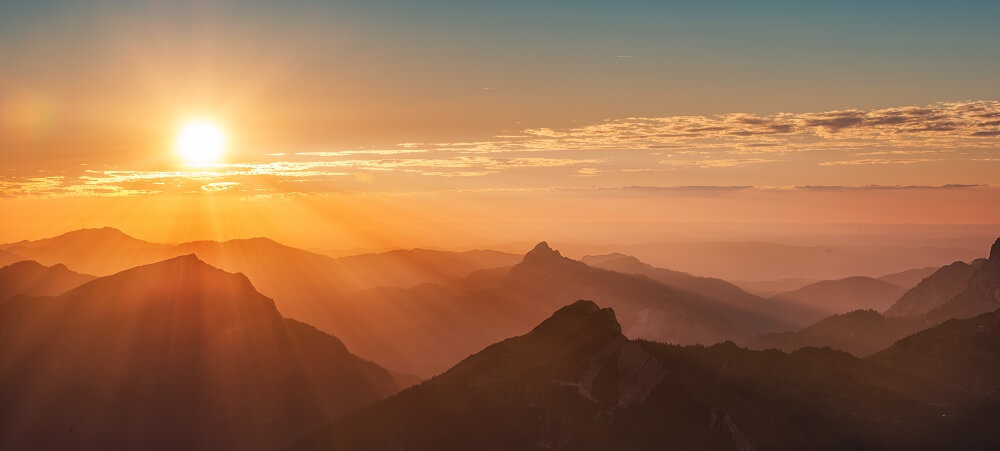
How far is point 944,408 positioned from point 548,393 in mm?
79805

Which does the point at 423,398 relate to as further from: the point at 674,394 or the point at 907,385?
the point at 907,385

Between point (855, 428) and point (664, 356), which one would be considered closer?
point (855, 428)

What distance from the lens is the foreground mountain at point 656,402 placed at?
15088 cm

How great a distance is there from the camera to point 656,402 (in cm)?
15612

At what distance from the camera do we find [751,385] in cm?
16612

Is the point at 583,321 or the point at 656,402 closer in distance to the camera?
the point at 656,402

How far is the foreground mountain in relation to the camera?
495 ft

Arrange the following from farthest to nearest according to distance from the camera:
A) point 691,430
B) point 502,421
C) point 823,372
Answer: point 823,372 < point 502,421 < point 691,430

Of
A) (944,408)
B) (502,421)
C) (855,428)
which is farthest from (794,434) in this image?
(502,421)

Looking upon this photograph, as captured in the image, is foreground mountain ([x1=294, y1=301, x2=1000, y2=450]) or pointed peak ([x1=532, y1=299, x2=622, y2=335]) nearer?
foreground mountain ([x1=294, y1=301, x2=1000, y2=450])

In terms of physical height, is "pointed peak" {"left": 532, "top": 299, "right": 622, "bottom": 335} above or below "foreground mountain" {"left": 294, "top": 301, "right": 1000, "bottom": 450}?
above

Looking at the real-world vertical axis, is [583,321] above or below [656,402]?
above

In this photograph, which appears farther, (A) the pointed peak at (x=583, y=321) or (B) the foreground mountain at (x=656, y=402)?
(A) the pointed peak at (x=583, y=321)

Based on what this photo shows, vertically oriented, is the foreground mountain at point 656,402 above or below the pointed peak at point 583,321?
below
